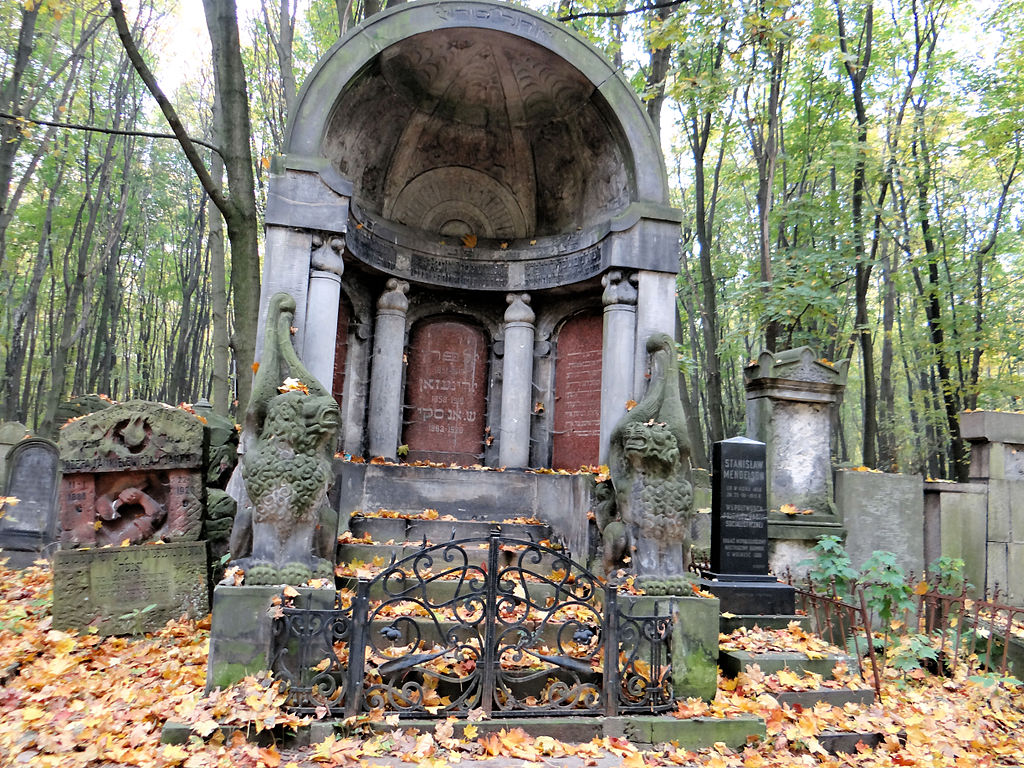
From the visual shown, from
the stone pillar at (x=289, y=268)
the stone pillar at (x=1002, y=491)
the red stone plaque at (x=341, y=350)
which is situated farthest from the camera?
the stone pillar at (x=1002, y=491)

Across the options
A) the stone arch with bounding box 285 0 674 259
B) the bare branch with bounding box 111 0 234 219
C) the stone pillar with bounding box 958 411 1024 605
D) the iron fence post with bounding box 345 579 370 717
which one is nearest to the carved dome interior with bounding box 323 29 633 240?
the stone arch with bounding box 285 0 674 259

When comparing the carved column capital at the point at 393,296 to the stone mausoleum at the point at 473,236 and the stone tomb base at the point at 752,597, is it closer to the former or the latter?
the stone mausoleum at the point at 473,236

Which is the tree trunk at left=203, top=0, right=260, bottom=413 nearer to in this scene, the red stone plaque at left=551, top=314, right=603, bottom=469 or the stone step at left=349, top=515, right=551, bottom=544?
the stone step at left=349, top=515, right=551, bottom=544

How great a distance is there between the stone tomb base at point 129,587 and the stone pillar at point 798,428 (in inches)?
254

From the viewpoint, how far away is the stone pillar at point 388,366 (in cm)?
778

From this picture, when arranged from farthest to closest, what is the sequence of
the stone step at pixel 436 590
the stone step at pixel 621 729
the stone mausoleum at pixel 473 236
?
the stone mausoleum at pixel 473 236 → the stone step at pixel 436 590 → the stone step at pixel 621 729

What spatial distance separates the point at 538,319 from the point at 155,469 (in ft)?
15.3

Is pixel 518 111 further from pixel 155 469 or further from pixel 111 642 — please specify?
pixel 111 642

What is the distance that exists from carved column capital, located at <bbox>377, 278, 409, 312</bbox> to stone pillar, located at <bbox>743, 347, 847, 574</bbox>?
14.8 feet

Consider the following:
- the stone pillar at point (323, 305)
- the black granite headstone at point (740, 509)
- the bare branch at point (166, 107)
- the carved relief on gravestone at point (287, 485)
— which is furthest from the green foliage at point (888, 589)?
the bare branch at point (166, 107)

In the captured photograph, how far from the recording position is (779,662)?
488 centimetres

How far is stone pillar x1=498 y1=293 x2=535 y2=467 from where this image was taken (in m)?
8.00

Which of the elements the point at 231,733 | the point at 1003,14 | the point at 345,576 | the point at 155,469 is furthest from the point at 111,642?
the point at 1003,14

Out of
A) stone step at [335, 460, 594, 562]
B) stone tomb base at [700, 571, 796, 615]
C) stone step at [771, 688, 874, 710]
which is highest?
stone step at [335, 460, 594, 562]
